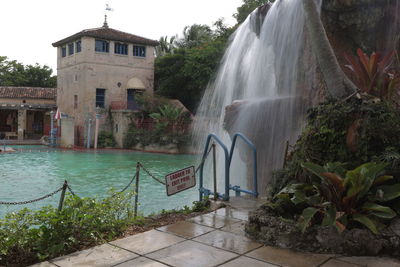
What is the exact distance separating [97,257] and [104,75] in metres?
32.4

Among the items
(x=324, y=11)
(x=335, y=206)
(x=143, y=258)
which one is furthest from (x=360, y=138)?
(x=324, y=11)

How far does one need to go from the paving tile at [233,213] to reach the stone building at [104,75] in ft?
92.1

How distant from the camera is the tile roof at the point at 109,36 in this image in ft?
111

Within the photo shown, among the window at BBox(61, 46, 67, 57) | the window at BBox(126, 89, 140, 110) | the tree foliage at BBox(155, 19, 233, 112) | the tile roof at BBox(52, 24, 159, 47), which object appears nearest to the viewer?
the tree foliage at BBox(155, 19, 233, 112)

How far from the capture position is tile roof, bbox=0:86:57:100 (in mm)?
40600

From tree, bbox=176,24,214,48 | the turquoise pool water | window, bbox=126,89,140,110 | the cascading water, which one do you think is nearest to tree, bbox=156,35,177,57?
tree, bbox=176,24,214,48

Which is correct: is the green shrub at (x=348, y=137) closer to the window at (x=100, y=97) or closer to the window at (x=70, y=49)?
the window at (x=100, y=97)

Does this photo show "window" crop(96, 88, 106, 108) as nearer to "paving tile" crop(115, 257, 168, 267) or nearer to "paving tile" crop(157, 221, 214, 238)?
"paving tile" crop(157, 221, 214, 238)

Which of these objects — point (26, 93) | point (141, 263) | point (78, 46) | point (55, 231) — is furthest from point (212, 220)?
point (26, 93)

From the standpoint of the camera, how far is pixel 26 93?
41.5 m

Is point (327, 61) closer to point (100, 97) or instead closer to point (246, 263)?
point (246, 263)

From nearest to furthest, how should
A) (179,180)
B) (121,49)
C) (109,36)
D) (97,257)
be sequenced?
(97,257) → (179,180) → (109,36) → (121,49)

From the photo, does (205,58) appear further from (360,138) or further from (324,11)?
(360,138)

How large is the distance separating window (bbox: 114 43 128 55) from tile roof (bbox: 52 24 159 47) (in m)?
0.58
